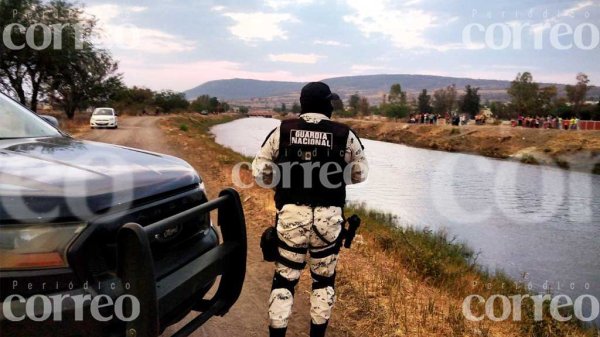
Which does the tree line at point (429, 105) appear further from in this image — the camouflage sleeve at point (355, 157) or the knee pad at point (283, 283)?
the knee pad at point (283, 283)

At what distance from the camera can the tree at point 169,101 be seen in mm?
90438

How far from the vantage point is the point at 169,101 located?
308ft

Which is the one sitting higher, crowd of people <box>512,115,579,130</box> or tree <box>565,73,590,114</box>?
tree <box>565,73,590,114</box>

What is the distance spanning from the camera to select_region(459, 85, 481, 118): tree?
86.5 m

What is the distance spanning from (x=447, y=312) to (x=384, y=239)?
338 centimetres

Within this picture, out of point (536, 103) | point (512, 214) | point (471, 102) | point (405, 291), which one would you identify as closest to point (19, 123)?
point (405, 291)

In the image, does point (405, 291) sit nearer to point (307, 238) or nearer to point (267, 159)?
point (307, 238)

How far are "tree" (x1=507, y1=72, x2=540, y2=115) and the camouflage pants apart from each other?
239 feet

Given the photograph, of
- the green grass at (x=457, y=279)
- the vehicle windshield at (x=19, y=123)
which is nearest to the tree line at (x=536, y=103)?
the green grass at (x=457, y=279)

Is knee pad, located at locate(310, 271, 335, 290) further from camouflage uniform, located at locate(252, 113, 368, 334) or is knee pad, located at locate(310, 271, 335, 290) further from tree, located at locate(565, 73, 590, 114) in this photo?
tree, located at locate(565, 73, 590, 114)

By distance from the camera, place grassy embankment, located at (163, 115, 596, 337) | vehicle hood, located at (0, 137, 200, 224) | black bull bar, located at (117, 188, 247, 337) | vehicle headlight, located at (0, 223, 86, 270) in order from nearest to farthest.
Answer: vehicle headlight, located at (0, 223, 86, 270), vehicle hood, located at (0, 137, 200, 224), black bull bar, located at (117, 188, 247, 337), grassy embankment, located at (163, 115, 596, 337)

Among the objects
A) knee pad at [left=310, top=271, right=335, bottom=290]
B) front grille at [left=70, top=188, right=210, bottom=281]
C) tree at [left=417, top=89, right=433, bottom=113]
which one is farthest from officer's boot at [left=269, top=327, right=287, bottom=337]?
tree at [left=417, top=89, right=433, bottom=113]

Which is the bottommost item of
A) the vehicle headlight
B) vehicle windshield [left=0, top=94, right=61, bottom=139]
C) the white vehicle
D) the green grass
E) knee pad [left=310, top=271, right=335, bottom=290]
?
the green grass

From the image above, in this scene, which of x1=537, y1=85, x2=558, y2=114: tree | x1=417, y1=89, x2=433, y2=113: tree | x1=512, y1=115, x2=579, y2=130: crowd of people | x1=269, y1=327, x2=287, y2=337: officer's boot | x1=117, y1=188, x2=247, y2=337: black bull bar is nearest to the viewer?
x1=117, y1=188, x2=247, y2=337: black bull bar
